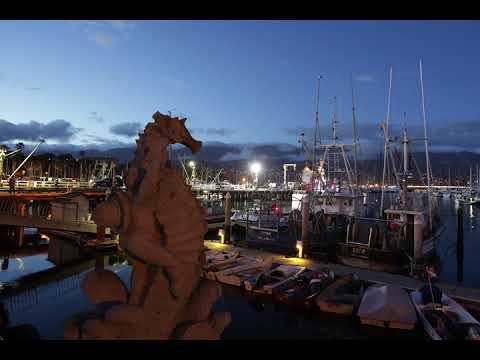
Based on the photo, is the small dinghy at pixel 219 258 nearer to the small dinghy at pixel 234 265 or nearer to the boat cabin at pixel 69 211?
the small dinghy at pixel 234 265

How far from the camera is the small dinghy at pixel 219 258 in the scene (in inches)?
612

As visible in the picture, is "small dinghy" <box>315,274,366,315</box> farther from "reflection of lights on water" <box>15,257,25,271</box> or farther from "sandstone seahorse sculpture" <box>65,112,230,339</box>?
"reflection of lights on water" <box>15,257,25,271</box>

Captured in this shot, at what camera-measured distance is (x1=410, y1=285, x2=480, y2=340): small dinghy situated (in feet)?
26.5

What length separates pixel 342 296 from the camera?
37.5 feet

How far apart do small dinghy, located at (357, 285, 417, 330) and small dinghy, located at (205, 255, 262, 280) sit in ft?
20.6

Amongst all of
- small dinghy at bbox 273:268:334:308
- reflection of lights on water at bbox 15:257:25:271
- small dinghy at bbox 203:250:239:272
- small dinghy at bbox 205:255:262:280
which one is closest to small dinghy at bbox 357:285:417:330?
small dinghy at bbox 273:268:334:308

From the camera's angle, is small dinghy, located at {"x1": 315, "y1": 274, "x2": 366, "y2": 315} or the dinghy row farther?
small dinghy, located at {"x1": 315, "y1": 274, "x2": 366, "y2": 315}

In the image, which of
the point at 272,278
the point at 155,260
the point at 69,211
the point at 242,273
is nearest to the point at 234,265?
the point at 242,273

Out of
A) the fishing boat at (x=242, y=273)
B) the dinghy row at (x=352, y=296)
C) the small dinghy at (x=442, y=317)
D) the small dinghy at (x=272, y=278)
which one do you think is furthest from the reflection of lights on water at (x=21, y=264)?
the small dinghy at (x=442, y=317)

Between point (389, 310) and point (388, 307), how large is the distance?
91 mm

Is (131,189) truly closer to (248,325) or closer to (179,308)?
(179,308)

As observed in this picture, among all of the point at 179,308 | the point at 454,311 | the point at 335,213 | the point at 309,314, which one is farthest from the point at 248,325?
the point at 335,213

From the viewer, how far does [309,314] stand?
11.3 m
